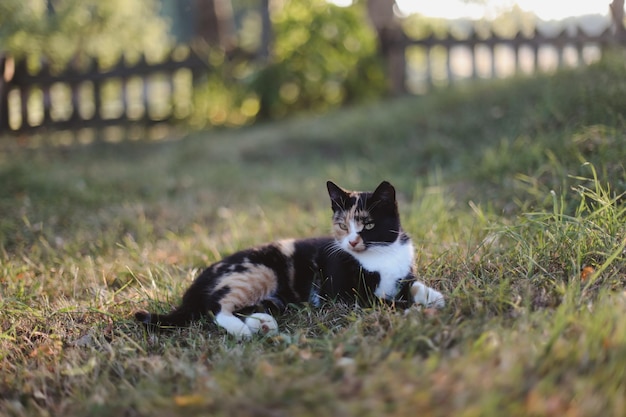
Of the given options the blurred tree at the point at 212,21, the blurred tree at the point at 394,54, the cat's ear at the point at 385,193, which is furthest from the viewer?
the blurred tree at the point at 212,21

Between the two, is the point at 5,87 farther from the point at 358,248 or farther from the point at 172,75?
the point at 358,248

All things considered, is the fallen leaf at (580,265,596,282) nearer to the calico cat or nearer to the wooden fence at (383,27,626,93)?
the calico cat

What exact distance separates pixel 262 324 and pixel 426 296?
79 cm

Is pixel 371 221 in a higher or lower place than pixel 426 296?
higher

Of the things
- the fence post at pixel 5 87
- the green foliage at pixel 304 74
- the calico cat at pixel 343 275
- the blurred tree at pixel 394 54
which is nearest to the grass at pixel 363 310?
the calico cat at pixel 343 275

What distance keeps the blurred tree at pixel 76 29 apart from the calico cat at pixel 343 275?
5.87m

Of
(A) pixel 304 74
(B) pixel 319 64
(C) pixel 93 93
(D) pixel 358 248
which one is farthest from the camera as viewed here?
(A) pixel 304 74

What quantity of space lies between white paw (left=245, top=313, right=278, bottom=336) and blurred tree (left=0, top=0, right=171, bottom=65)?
6.15 m

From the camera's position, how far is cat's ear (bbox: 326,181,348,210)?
2.94 metres

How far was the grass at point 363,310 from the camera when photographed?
1793 millimetres

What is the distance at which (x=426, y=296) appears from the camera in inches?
102

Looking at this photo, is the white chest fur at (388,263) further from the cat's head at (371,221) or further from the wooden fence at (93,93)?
the wooden fence at (93,93)

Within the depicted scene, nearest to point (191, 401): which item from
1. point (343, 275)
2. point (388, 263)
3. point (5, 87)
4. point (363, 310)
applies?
point (363, 310)

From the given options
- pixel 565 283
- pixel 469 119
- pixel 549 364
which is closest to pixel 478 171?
pixel 469 119
